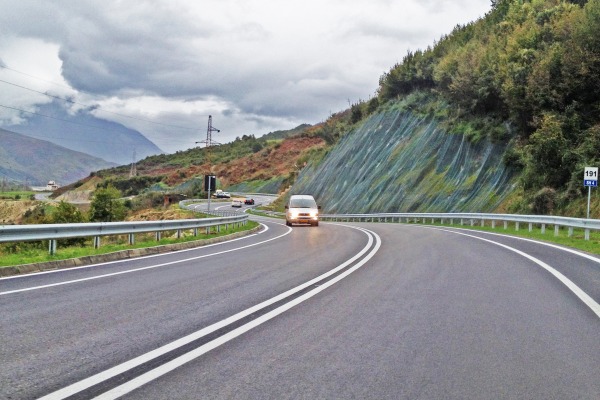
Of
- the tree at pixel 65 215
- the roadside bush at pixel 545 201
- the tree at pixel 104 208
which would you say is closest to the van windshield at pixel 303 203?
the roadside bush at pixel 545 201

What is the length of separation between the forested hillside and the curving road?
19384 millimetres

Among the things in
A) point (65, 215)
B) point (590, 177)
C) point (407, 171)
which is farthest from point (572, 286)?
point (65, 215)

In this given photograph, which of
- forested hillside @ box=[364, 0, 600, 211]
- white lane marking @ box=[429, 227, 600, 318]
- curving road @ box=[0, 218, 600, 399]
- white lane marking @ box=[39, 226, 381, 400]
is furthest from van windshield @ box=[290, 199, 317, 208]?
white lane marking @ box=[39, 226, 381, 400]

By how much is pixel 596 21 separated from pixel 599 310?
1065 inches

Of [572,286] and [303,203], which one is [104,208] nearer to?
[303,203]

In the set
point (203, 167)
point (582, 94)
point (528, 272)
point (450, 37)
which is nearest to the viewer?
point (528, 272)

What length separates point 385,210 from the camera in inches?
1857

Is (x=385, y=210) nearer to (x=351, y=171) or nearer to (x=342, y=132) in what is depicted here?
(x=351, y=171)

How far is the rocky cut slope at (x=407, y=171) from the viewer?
125 ft

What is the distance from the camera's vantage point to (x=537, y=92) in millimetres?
30812

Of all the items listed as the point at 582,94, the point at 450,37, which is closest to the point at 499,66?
the point at 582,94

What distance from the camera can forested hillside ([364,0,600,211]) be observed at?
92.8 ft

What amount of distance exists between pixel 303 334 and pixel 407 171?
43.3 metres

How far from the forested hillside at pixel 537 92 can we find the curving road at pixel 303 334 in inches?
763
